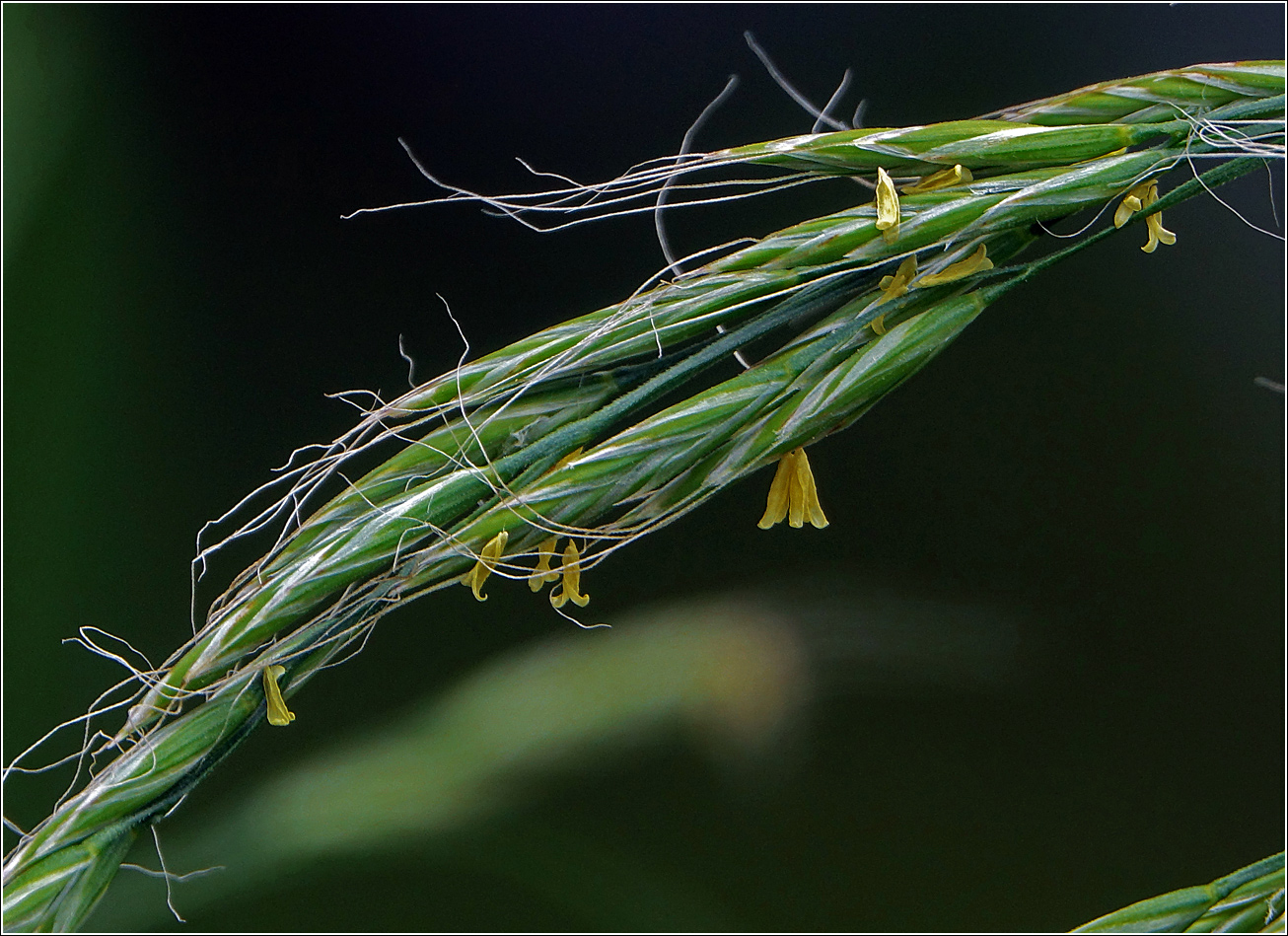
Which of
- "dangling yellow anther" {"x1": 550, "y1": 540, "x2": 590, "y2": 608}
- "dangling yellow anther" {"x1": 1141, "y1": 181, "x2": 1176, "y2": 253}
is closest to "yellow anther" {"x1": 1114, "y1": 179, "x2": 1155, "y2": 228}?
"dangling yellow anther" {"x1": 1141, "y1": 181, "x2": 1176, "y2": 253}

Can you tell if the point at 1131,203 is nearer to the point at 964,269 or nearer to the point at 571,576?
the point at 964,269

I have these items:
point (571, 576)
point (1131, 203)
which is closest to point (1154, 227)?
point (1131, 203)

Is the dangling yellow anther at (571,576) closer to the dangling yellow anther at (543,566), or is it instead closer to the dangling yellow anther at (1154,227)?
the dangling yellow anther at (543,566)

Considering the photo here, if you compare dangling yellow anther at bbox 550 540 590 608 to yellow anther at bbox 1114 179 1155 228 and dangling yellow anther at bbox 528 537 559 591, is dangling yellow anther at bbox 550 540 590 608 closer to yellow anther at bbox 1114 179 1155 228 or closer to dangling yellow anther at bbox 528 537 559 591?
dangling yellow anther at bbox 528 537 559 591

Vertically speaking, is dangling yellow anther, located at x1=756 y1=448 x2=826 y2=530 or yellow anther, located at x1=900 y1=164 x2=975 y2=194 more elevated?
yellow anther, located at x1=900 y1=164 x2=975 y2=194

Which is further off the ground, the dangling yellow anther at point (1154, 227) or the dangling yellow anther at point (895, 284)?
the dangling yellow anther at point (1154, 227)

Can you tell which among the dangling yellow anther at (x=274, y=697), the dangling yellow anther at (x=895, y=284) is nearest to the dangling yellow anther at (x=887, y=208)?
the dangling yellow anther at (x=895, y=284)
